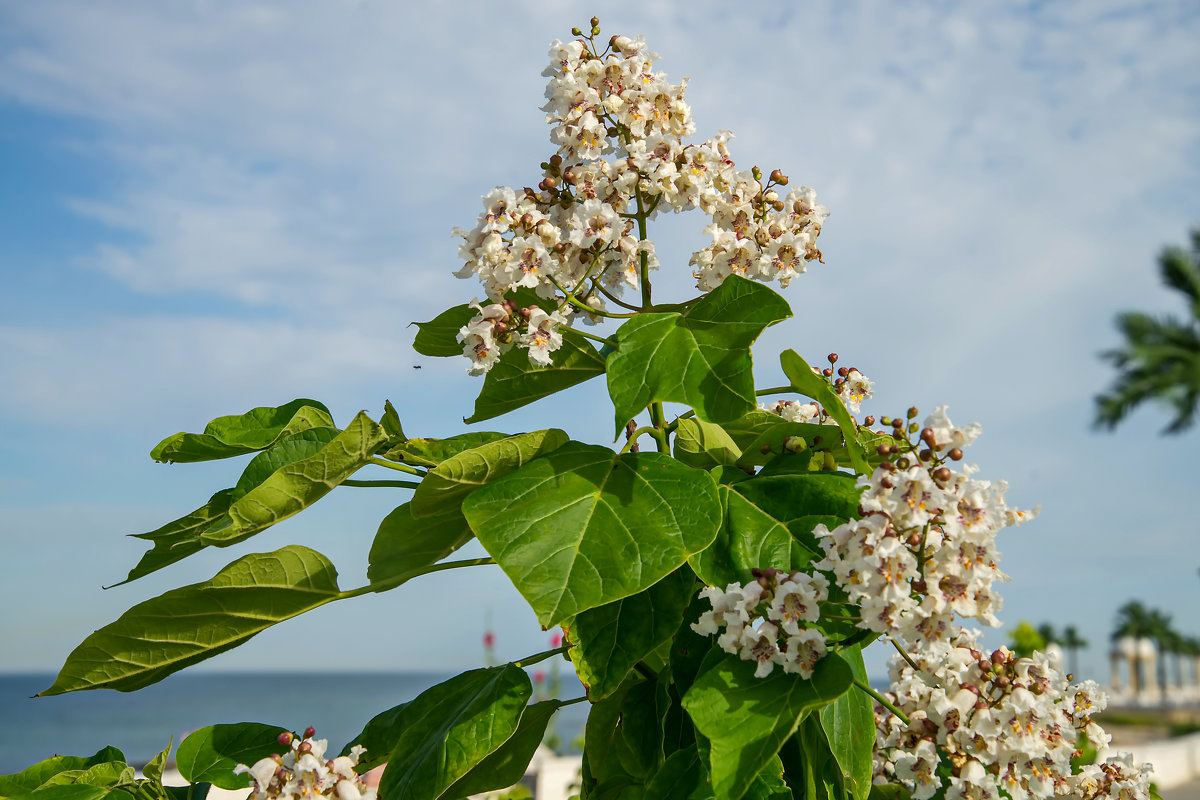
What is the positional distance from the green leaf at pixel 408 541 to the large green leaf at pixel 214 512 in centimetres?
15

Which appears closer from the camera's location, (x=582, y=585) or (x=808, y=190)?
(x=582, y=585)

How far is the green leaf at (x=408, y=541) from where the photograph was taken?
1266 mm

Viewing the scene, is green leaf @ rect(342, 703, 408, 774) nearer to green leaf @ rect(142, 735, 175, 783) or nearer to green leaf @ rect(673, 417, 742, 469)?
green leaf @ rect(142, 735, 175, 783)

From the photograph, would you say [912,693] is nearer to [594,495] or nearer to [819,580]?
[819,580]

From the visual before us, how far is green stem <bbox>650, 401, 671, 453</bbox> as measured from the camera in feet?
4.55

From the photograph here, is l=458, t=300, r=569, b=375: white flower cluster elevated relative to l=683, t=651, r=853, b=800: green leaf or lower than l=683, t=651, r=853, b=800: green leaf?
elevated

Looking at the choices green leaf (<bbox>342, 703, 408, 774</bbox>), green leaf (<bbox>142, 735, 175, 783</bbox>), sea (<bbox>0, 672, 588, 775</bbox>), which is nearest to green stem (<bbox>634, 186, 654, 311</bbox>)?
green leaf (<bbox>342, 703, 408, 774</bbox>)

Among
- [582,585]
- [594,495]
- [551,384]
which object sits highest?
[551,384]

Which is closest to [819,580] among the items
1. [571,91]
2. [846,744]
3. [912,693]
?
[846,744]

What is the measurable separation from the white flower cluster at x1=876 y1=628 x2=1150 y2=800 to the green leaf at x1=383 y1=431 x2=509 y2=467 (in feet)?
2.13

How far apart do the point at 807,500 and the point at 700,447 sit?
1.02ft

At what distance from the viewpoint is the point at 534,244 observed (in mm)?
1238

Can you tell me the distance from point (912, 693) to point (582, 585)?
642 millimetres

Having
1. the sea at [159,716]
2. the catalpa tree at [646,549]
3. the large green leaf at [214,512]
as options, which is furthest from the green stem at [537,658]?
the sea at [159,716]
